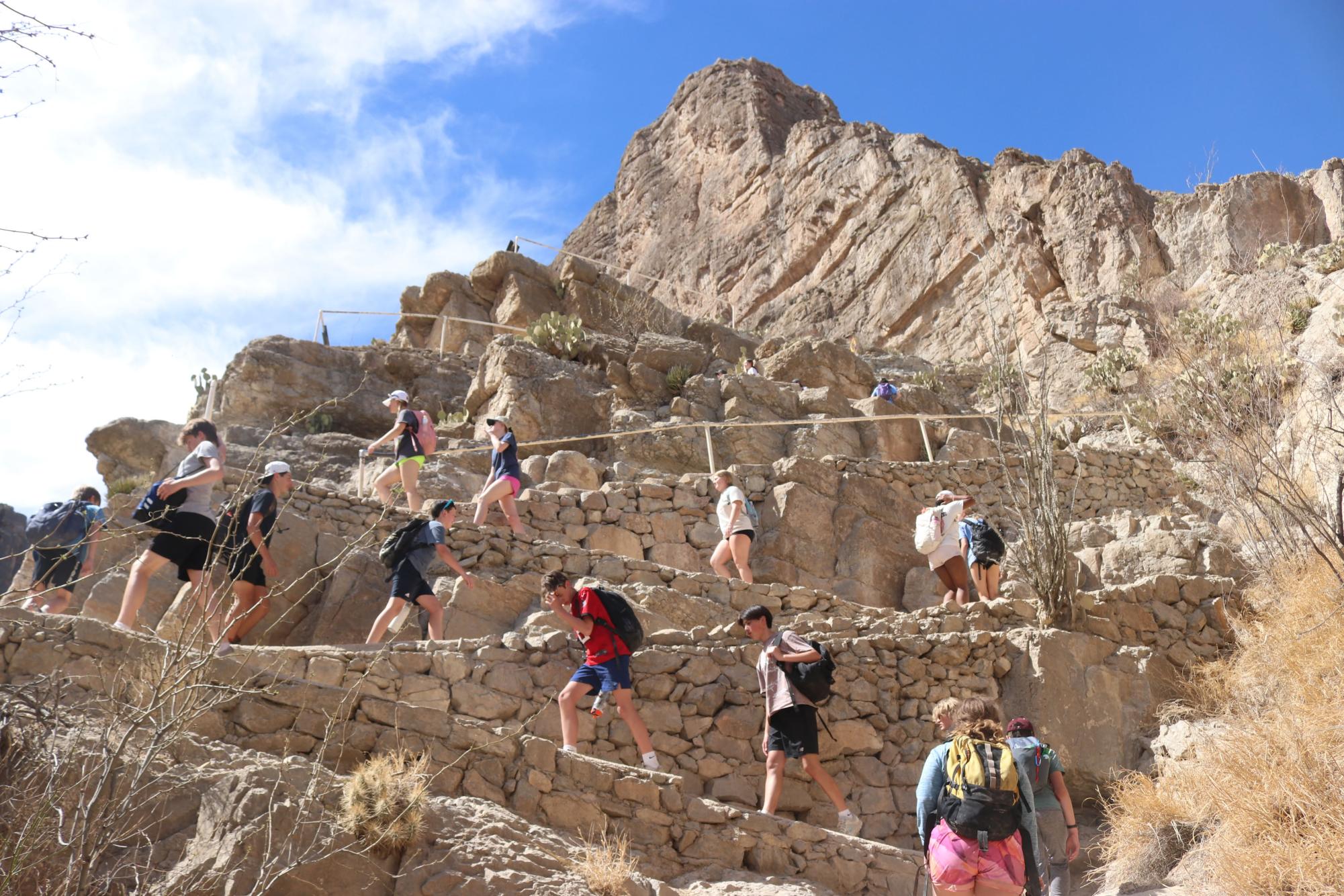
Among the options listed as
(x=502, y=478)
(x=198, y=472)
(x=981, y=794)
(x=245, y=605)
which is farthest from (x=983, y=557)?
(x=198, y=472)

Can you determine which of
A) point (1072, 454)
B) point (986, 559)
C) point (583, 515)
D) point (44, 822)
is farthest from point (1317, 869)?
point (1072, 454)

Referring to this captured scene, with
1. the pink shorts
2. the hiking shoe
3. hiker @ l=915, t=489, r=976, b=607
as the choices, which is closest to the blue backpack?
the hiking shoe

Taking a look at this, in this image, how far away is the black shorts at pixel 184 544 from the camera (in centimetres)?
711

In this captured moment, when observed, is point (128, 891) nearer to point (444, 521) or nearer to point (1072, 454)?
point (444, 521)

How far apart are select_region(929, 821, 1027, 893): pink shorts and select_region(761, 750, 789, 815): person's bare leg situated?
2.04 meters

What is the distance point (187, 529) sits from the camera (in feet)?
A: 23.5

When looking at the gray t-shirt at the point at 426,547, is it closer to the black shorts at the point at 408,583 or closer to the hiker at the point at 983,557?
the black shorts at the point at 408,583

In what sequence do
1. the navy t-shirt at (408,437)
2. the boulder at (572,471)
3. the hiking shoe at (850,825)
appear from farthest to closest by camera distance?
the boulder at (572,471)
the navy t-shirt at (408,437)
the hiking shoe at (850,825)

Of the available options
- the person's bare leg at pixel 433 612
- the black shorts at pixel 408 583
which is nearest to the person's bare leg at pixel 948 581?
the person's bare leg at pixel 433 612

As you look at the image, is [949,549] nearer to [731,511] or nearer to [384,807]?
[731,511]

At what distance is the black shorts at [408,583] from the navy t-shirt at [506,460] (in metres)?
2.68

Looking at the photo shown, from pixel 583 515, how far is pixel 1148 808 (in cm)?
660

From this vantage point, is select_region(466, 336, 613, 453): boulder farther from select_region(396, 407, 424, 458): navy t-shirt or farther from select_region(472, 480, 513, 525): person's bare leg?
select_region(472, 480, 513, 525): person's bare leg

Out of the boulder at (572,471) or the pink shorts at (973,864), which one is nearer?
the pink shorts at (973,864)
